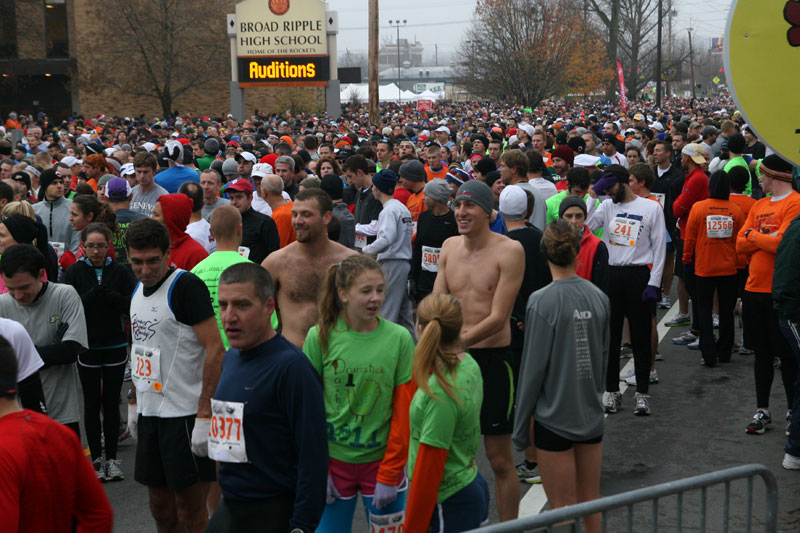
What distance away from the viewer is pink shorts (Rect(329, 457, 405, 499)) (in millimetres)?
4305

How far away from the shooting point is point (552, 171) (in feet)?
42.1

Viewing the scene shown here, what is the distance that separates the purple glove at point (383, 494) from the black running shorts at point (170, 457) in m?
1.10

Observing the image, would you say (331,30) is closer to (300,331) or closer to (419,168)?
(419,168)

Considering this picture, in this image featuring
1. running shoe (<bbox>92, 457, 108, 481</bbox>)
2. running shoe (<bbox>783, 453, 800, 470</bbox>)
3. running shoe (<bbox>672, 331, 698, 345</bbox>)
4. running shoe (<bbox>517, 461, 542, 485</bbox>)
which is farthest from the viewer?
running shoe (<bbox>672, 331, 698, 345</bbox>)

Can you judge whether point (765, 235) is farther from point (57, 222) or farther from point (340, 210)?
point (57, 222)

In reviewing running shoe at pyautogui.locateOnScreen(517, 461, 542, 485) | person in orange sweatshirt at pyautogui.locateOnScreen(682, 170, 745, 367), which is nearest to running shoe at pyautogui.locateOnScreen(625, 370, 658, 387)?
person in orange sweatshirt at pyautogui.locateOnScreen(682, 170, 745, 367)

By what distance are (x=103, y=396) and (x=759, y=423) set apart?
5.12 metres

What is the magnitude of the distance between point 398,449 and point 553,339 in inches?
43.2

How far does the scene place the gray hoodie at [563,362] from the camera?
4.76m

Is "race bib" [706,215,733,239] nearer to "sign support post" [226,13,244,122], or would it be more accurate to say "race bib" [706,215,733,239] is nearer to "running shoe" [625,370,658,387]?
"running shoe" [625,370,658,387]

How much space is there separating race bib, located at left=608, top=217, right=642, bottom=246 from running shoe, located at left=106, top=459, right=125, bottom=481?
14.7 ft

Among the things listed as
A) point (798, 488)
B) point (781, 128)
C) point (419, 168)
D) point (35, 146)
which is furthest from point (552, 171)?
point (35, 146)

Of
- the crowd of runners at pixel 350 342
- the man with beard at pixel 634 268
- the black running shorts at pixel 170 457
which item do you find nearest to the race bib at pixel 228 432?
the crowd of runners at pixel 350 342

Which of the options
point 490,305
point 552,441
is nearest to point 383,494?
point 552,441
